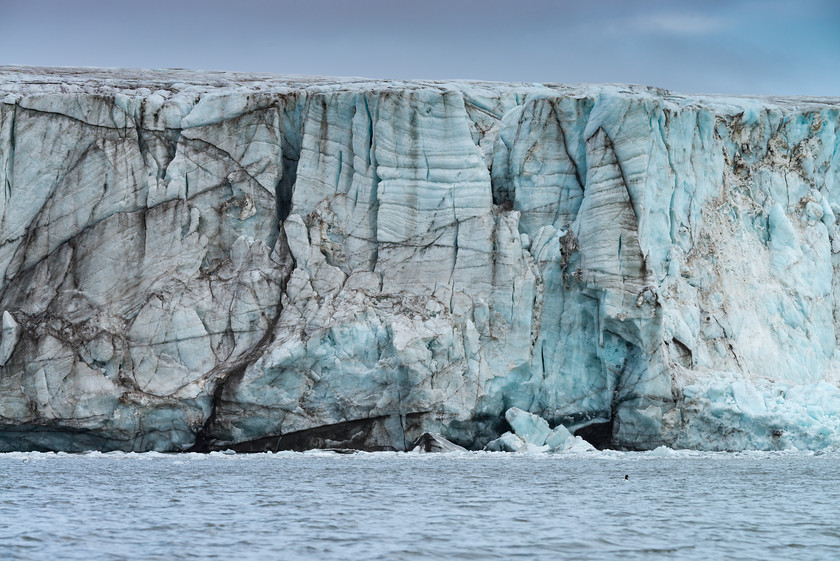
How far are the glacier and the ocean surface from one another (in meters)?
2.09

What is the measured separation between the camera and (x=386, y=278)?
20.5 metres

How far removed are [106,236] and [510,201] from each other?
7.98 metres

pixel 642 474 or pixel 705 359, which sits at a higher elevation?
pixel 705 359

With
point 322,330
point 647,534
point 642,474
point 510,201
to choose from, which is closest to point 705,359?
point 510,201

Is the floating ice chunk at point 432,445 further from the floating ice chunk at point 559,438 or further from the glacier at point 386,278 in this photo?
the floating ice chunk at point 559,438

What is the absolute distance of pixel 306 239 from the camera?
20672 mm

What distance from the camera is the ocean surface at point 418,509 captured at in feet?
28.9

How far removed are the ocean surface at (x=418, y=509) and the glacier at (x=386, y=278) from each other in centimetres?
209

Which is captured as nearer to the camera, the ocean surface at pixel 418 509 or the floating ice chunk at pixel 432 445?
the ocean surface at pixel 418 509

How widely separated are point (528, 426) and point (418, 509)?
8504 millimetres

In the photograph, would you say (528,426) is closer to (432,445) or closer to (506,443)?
(506,443)

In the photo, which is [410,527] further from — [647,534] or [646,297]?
[646,297]

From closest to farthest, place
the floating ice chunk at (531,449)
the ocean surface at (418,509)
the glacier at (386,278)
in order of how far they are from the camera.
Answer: the ocean surface at (418,509) → the floating ice chunk at (531,449) → the glacier at (386,278)

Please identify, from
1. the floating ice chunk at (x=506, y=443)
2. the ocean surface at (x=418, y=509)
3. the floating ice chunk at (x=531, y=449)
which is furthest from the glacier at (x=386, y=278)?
the ocean surface at (x=418, y=509)
